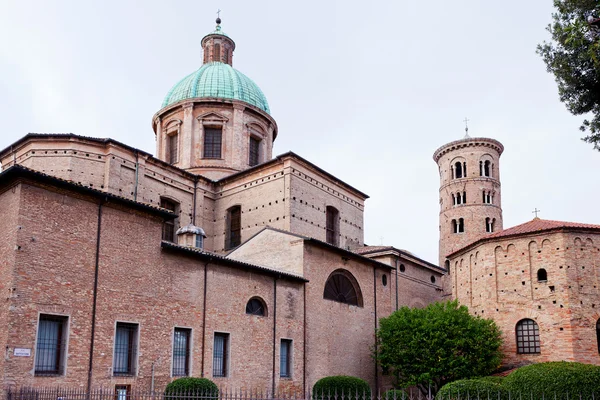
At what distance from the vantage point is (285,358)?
20.8 metres

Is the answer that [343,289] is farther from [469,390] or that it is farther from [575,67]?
[575,67]

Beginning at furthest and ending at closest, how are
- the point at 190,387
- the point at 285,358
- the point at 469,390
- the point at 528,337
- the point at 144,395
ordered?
the point at 528,337 → the point at 285,358 → the point at 144,395 → the point at 190,387 → the point at 469,390

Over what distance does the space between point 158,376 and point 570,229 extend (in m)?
15.4

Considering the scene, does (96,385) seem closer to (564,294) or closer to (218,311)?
(218,311)

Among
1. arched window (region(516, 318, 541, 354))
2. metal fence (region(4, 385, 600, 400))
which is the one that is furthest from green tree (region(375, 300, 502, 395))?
metal fence (region(4, 385, 600, 400))

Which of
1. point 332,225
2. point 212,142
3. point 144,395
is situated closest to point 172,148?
point 212,142

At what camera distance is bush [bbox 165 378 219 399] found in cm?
1538

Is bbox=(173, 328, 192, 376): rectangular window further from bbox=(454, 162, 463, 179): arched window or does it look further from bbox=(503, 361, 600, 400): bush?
bbox=(454, 162, 463, 179): arched window

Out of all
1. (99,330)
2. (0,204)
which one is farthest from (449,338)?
(0,204)

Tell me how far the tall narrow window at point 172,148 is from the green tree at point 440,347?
1498 cm

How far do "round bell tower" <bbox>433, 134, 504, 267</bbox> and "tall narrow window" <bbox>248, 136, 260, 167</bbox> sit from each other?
2139 cm

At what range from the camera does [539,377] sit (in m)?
15.6

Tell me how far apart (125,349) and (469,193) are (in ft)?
123

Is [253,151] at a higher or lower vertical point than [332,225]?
higher
